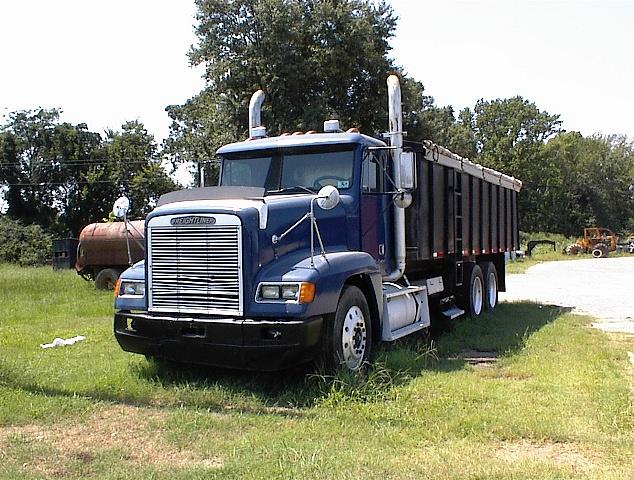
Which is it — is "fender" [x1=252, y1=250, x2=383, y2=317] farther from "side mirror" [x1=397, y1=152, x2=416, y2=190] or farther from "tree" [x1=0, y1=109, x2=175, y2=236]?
"tree" [x1=0, y1=109, x2=175, y2=236]

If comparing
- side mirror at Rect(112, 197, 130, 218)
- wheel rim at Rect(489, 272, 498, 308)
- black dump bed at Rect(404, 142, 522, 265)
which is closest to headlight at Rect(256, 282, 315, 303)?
side mirror at Rect(112, 197, 130, 218)

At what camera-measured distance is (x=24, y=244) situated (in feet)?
147

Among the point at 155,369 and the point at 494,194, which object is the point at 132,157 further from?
the point at 155,369

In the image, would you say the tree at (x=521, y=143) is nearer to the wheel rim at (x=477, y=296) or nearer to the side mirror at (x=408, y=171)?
the wheel rim at (x=477, y=296)

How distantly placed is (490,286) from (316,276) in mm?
8333

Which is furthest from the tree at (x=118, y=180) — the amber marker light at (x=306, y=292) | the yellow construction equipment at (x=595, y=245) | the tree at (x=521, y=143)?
the amber marker light at (x=306, y=292)

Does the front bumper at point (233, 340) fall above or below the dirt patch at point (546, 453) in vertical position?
above

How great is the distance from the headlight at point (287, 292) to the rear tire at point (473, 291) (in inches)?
253

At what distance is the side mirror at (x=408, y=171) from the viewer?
8.17 meters

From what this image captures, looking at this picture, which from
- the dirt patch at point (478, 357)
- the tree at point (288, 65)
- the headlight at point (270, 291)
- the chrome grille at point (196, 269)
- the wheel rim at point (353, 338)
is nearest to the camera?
the headlight at point (270, 291)

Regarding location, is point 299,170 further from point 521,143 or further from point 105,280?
point 521,143

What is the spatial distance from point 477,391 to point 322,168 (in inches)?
120

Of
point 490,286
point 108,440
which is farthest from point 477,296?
point 108,440

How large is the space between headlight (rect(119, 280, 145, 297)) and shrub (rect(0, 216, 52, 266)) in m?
38.4
